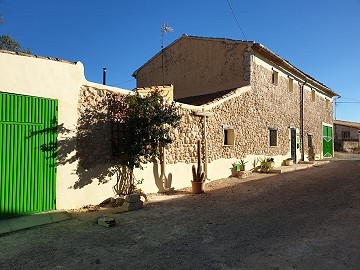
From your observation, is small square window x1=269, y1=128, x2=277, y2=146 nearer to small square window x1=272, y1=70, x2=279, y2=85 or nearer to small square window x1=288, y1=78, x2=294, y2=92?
small square window x1=272, y1=70, x2=279, y2=85

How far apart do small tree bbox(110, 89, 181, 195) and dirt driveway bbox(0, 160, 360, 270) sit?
1049 millimetres

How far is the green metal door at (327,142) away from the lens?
22.5 meters

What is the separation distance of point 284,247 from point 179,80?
13.1m

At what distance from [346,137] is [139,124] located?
117 ft

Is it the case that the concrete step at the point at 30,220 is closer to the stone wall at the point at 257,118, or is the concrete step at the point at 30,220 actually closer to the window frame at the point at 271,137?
the stone wall at the point at 257,118

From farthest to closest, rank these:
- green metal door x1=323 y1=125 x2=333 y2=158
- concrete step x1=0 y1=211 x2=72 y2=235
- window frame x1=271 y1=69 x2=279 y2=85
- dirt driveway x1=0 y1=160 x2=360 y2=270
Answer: green metal door x1=323 y1=125 x2=333 y2=158, window frame x1=271 y1=69 x2=279 y2=85, concrete step x1=0 y1=211 x2=72 y2=235, dirt driveway x1=0 y1=160 x2=360 y2=270

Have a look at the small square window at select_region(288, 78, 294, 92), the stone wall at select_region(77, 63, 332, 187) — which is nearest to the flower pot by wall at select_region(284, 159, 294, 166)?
the stone wall at select_region(77, 63, 332, 187)

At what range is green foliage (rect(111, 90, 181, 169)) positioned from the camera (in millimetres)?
7008

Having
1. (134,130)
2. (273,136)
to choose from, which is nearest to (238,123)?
(273,136)

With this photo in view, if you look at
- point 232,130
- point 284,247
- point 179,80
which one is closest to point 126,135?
point 284,247

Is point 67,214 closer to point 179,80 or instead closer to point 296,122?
point 179,80

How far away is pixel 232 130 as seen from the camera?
1194 cm

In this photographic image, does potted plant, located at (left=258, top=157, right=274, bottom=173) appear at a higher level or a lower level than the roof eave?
lower

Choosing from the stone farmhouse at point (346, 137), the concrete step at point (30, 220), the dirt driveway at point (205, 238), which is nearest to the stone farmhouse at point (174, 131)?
the concrete step at point (30, 220)
